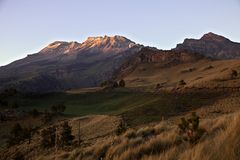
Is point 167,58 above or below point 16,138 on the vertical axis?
above

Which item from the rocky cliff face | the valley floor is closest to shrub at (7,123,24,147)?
the valley floor

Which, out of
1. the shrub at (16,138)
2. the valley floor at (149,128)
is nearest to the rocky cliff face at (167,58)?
the valley floor at (149,128)

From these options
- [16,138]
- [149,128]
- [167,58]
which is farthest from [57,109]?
[167,58]

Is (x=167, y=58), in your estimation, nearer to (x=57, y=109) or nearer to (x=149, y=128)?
(x=57, y=109)

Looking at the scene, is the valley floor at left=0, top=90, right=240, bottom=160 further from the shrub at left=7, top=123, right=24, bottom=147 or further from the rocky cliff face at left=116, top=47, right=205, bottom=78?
the rocky cliff face at left=116, top=47, right=205, bottom=78

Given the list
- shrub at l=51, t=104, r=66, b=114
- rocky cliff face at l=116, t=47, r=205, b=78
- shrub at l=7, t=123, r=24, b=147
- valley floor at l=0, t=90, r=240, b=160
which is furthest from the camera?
rocky cliff face at l=116, t=47, r=205, b=78

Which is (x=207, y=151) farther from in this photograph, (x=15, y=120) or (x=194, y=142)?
(x=15, y=120)

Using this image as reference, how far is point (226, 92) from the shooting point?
53.6m

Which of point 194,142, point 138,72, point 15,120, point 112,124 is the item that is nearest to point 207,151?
point 194,142

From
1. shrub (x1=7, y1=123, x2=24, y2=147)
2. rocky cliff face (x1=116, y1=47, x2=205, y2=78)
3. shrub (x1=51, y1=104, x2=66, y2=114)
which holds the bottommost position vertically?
shrub (x1=7, y1=123, x2=24, y2=147)

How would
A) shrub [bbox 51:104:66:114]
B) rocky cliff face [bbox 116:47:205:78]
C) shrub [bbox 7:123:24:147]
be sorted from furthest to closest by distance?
1. rocky cliff face [bbox 116:47:205:78]
2. shrub [bbox 51:104:66:114]
3. shrub [bbox 7:123:24:147]

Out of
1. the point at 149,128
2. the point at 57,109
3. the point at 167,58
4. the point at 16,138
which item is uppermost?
the point at 167,58

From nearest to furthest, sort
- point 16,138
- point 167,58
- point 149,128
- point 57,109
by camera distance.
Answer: point 149,128 → point 16,138 → point 57,109 → point 167,58

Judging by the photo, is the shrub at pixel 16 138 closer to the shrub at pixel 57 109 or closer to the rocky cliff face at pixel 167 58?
the shrub at pixel 57 109
